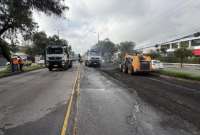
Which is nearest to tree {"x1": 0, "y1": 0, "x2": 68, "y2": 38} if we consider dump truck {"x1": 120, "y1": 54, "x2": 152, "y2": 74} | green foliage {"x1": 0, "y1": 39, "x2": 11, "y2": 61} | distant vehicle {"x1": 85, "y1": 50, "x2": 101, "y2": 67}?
green foliage {"x1": 0, "y1": 39, "x2": 11, "y2": 61}

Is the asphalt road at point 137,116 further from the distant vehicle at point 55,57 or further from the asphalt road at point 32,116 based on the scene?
the distant vehicle at point 55,57

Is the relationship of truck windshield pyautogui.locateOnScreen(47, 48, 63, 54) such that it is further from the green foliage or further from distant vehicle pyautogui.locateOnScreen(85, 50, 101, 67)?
distant vehicle pyautogui.locateOnScreen(85, 50, 101, 67)

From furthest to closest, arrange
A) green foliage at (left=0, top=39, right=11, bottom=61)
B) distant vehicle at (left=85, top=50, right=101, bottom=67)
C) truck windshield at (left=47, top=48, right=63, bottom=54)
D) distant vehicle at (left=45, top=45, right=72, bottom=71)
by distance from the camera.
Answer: distant vehicle at (left=85, top=50, right=101, bottom=67) < green foliage at (left=0, top=39, right=11, bottom=61) < truck windshield at (left=47, top=48, right=63, bottom=54) < distant vehicle at (left=45, top=45, right=72, bottom=71)

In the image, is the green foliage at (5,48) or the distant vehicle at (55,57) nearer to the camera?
the distant vehicle at (55,57)

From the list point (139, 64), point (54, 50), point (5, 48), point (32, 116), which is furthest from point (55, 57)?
point (32, 116)

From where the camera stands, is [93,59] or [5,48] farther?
[93,59]

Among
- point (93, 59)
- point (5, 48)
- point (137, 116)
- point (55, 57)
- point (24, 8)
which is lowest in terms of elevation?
point (137, 116)

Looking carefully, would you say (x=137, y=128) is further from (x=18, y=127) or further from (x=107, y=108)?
(x=18, y=127)

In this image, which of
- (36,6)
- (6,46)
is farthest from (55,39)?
(36,6)

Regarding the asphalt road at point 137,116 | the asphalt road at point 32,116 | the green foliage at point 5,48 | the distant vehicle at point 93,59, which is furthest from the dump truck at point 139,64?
the green foliage at point 5,48

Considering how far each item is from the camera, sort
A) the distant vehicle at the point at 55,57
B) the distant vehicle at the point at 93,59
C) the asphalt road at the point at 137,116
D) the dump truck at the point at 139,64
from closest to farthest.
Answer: the asphalt road at the point at 137,116
the dump truck at the point at 139,64
the distant vehicle at the point at 55,57
the distant vehicle at the point at 93,59

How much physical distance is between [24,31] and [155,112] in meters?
28.2

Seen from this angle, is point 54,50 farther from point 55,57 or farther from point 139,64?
point 139,64

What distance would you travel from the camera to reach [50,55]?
31.6m
